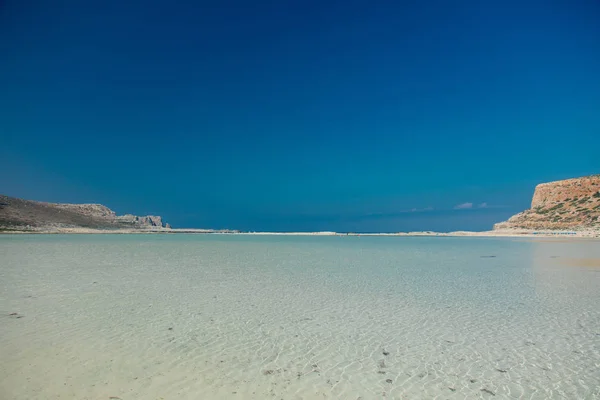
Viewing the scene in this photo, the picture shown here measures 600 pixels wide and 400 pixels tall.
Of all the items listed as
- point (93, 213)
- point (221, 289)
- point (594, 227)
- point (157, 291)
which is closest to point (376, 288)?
point (221, 289)

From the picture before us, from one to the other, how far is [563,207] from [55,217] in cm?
10572

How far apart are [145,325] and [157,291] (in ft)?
11.8

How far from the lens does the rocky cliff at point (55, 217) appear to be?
64012 millimetres

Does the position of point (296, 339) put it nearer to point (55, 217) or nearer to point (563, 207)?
point (55, 217)

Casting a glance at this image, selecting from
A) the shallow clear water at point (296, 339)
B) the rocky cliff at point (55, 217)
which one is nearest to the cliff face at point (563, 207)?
the shallow clear water at point (296, 339)

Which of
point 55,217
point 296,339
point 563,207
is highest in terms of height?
point 563,207

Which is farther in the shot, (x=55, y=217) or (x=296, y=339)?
(x=55, y=217)

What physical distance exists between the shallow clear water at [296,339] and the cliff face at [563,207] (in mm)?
66554

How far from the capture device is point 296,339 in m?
6.39

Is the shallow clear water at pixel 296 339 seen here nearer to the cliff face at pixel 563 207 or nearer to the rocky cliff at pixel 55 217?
the rocky cliff at pixel 55 217

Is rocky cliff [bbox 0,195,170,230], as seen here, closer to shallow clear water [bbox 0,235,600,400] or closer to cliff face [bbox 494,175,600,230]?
shallow clear water [bbox 0,235,600,400]

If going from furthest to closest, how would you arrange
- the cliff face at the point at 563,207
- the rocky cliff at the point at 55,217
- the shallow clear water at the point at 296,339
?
1. the cliff face at the point at 563,207
2. the rocky cliff at the point at 55,217
3. the shallow clear water at the point at 296,339

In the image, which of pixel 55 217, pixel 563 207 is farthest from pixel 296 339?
pixel 563 207

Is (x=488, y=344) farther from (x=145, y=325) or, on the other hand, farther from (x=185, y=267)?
(x=185, y=267)
